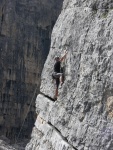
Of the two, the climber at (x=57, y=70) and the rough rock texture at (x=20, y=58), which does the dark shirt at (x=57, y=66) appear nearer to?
the climber at (x=57, y=70)

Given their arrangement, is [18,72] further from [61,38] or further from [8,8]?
[61,38]

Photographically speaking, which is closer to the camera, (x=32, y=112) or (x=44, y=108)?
(x=44, y=108)

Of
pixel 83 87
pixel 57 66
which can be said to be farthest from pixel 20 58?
pixel 83 87

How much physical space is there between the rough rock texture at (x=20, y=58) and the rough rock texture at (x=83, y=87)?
89.9ft

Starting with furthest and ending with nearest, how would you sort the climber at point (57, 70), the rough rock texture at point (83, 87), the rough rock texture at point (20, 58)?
the rough rock texture at point (20, 58)
the climber at point (57, 70)
the rough rock texture at point (83, 87)

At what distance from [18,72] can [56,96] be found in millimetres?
29588

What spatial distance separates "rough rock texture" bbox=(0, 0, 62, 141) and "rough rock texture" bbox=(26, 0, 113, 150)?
2739cm

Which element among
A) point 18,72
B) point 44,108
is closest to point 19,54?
point 18,72

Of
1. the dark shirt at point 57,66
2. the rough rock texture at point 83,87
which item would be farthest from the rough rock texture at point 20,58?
the dark shirt at point 57,66

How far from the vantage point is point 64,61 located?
12.2m

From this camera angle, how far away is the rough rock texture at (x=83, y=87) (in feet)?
31.8

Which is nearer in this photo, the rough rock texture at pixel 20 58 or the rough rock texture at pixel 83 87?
the rough rock texture at pixel 83 87

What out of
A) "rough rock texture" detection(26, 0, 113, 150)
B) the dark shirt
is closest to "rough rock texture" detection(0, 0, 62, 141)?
"rough rock texture" detection(26, 0, 113, 150)

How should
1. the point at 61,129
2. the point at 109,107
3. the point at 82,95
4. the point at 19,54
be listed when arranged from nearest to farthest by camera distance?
the point at 109,107 → the point at 82,95 → the point at 61,129 → the point at 19,54
